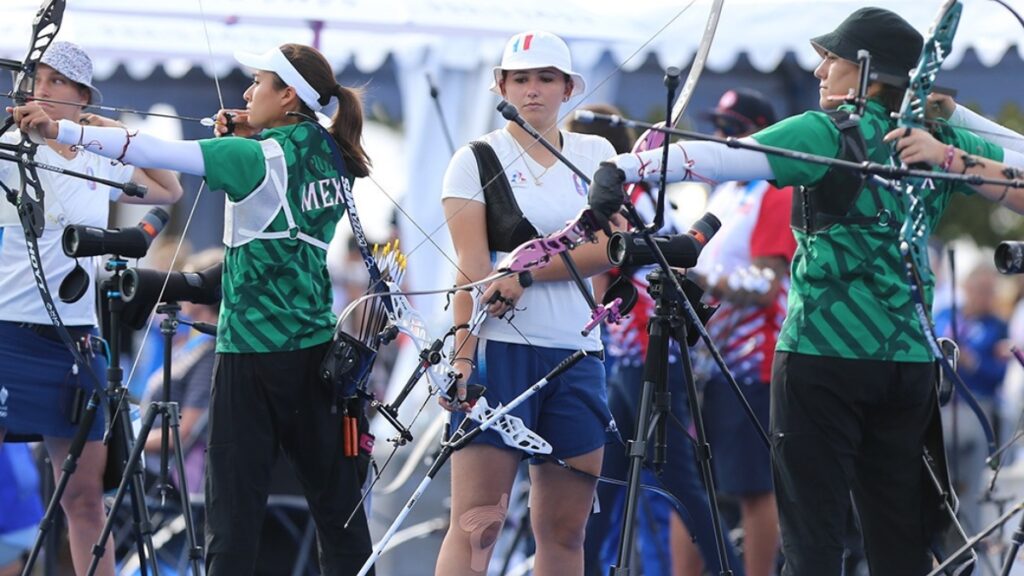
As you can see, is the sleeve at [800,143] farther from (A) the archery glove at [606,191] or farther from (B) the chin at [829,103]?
(A) the archery glove at [606,191]

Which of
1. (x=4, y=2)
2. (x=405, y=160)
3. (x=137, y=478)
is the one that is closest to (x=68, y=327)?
(x=137, y=478)

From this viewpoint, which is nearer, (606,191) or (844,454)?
(606,191)

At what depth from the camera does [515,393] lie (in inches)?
159

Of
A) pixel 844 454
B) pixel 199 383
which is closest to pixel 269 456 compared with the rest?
pixel 844 454

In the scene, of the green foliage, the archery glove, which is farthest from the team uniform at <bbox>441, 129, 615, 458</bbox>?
the green foliage

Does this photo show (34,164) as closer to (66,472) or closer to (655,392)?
(66,472)

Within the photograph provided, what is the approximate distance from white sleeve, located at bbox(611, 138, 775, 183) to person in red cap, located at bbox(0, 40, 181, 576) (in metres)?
1.84

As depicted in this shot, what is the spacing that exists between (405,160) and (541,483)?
435 centimetres

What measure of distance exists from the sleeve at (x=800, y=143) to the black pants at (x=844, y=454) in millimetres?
457

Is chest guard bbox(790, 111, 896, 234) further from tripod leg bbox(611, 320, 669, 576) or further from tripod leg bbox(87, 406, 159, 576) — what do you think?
tripod leg bbox(87, 406, 159, 576)

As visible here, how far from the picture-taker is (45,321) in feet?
15.1

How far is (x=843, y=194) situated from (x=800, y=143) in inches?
7.2

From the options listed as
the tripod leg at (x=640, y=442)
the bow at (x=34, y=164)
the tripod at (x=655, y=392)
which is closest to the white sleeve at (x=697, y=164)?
the tripod at (x=655, y=392)

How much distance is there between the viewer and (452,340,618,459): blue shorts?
4051mm
